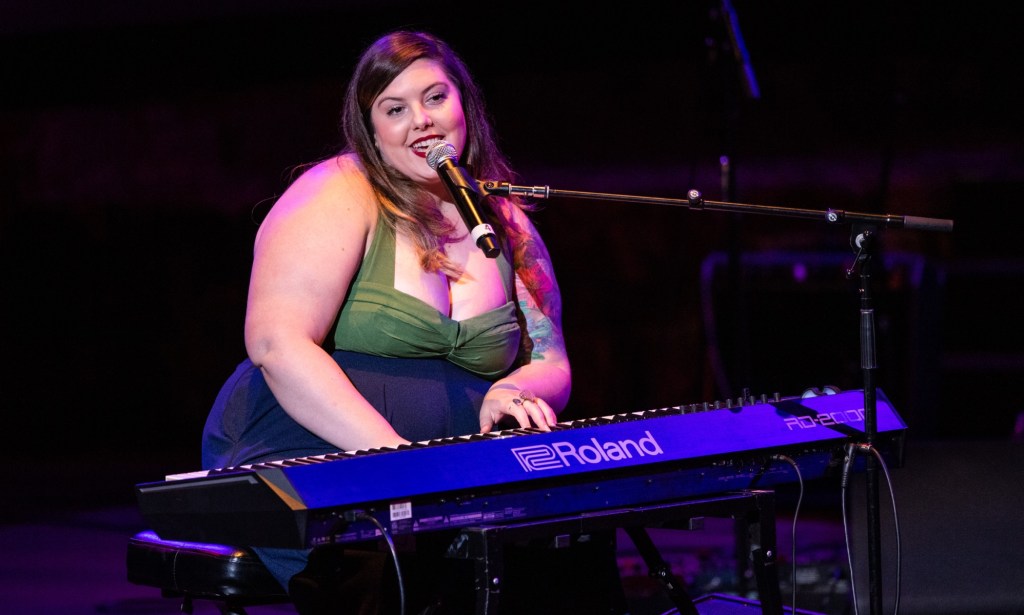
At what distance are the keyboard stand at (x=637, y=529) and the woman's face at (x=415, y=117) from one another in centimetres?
92

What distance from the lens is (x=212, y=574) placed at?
219 cm

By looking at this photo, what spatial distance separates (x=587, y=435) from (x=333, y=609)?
0.53m

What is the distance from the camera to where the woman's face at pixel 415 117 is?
8.84 ft

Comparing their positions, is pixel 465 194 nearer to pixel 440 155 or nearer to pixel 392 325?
pixel 440 155

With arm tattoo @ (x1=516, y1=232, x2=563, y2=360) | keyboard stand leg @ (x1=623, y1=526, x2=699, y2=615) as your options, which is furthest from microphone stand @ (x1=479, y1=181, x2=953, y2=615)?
arm tattoo @ (x1=516, y1=232, x2=563, y2=360)

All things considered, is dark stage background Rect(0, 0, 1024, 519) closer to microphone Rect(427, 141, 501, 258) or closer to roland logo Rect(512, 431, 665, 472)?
microphone Rect(427, 141, 501, 258)

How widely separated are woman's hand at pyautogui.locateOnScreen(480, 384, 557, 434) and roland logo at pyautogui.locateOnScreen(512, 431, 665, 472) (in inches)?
11.2

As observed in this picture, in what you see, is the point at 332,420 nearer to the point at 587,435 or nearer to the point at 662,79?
the point at 587,435

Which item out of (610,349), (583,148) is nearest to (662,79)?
(583,148)

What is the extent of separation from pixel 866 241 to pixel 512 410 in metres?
0.71

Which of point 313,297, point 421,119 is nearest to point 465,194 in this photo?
point 313,297

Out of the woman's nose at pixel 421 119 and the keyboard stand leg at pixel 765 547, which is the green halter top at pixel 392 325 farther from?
the keyboard stand leg at pixel 765 547

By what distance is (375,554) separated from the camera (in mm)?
2203

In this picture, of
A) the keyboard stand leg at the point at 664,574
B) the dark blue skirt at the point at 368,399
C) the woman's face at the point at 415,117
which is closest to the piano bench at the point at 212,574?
the dark blue skirt at the point at 368,399
